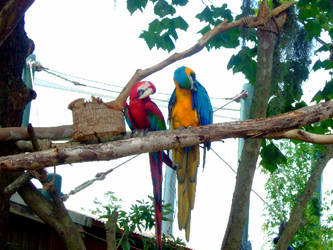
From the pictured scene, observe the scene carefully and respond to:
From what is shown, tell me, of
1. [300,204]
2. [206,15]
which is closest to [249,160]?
[300,204]

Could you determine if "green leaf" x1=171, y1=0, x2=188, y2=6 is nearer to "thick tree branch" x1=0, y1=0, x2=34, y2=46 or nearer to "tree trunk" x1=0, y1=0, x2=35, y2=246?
"tree trunk" x1=0, y1=0, x2=35, y2=246

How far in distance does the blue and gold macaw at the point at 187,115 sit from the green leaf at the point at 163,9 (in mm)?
894

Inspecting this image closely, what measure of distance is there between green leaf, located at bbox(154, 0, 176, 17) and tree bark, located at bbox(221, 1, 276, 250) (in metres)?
1.11

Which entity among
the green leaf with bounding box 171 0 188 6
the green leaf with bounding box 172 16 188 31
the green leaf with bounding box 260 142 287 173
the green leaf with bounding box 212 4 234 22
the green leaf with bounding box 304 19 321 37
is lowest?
the green leaf with bounding box 260 142 287 173

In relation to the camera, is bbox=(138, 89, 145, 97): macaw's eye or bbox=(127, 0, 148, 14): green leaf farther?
bbox=(127, 0, 148, 14): green leaf

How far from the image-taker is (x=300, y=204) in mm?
3193

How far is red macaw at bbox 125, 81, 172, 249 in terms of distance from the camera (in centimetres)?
331

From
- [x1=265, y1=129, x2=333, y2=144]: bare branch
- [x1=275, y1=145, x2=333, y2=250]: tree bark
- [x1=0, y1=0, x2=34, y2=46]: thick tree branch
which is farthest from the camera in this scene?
[x1=275, y1=145, x2=333, y2=250]: tree bark

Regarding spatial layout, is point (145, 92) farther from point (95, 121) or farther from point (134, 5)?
point (134, 5)

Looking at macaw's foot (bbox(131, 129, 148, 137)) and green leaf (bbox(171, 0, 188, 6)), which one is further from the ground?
green leaf (bbox(171, 0, 188, 6))

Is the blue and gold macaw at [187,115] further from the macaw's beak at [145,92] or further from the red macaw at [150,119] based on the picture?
the macaw's beak at [145,92]

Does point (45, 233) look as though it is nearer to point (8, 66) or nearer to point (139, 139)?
point (8, 66)

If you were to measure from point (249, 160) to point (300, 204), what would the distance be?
508mm

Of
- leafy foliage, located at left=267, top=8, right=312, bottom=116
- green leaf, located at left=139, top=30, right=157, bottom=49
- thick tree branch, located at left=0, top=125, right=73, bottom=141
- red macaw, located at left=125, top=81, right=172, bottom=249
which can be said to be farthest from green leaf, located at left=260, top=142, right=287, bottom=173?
thick tree branch, located at left=0, top=125, right=73, bottom=141
